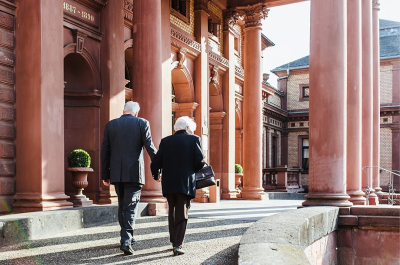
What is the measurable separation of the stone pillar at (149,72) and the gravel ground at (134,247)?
261cm

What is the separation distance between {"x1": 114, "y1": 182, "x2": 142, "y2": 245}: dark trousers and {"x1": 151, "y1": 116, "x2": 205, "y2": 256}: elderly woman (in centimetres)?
37

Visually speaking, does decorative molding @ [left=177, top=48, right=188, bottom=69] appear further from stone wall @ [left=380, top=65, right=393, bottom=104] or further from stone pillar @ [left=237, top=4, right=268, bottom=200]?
stone wall @ [left=380, top=65, right=393, bottom=104]

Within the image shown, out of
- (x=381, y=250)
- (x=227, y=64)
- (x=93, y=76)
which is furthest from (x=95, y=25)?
(x=227, y=64)

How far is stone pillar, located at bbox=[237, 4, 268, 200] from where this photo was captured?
20219mm

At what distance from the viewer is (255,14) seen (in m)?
20.4

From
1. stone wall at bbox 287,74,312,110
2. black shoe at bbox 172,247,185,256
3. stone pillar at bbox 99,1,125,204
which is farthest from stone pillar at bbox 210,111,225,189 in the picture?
stone wall at bbox 287,74,312,110

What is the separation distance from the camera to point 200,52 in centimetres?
1948

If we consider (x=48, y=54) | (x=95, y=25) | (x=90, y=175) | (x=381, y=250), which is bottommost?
(x=381, y=250)

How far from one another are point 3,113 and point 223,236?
4759 mm

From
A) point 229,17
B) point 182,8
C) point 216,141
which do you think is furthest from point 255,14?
point 216,141

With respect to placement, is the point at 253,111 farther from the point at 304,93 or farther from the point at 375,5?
the point at 304,93

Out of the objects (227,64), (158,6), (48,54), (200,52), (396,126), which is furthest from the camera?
(396,126)

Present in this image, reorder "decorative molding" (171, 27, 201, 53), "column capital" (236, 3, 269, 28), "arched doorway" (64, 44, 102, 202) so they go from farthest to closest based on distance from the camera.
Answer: "column capital" (236, 3, 269, 28)
"decorative molding" (171, 27, 201, 53)
"arched doorway" (64, 44, 102, 202)

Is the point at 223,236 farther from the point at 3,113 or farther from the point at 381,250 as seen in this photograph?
the point at 3,113
